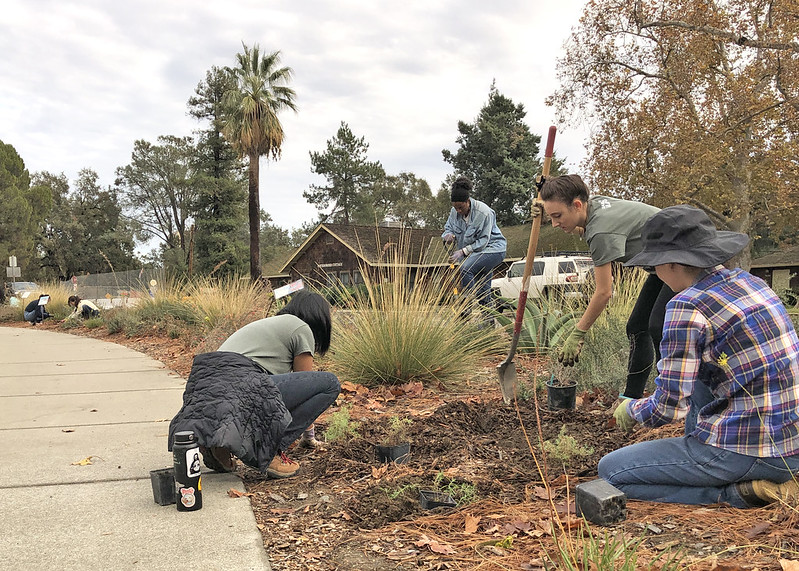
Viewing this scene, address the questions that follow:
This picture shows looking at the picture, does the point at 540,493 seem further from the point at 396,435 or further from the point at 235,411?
the point at 235,411

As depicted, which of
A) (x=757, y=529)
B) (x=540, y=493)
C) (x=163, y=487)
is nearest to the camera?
(x=757, y=529)

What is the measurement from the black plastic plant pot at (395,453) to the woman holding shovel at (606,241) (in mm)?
1296

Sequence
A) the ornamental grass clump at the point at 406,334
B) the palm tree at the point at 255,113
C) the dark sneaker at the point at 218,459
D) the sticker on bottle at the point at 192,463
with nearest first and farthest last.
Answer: the sticker on bottle at the point at 192,463 < the dark sneaker at the point at 218,459 < the ornamental grass clump at the point at 406,334 < the palm tree at the point at 255,113

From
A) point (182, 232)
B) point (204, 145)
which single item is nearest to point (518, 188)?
point (204, 145)

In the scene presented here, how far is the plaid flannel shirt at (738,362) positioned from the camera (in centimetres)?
240

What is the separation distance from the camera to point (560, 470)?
3193 millimetres

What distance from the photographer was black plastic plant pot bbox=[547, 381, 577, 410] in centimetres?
433

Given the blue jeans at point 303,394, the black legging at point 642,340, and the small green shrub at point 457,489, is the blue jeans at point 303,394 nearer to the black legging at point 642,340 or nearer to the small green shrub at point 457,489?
the small green shrub at point 457,489

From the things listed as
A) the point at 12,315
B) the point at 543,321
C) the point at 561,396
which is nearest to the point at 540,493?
the point at 561,396

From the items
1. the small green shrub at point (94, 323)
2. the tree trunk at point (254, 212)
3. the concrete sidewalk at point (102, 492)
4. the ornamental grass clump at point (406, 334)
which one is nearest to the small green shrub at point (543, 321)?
the ornamental grass clump at point (406, 334)

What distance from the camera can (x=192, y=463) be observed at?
9.53 ft

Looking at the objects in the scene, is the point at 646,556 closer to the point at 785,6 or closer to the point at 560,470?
the point at 560,470

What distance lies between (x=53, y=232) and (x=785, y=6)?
192 ft

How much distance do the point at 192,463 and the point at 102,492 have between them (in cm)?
74
